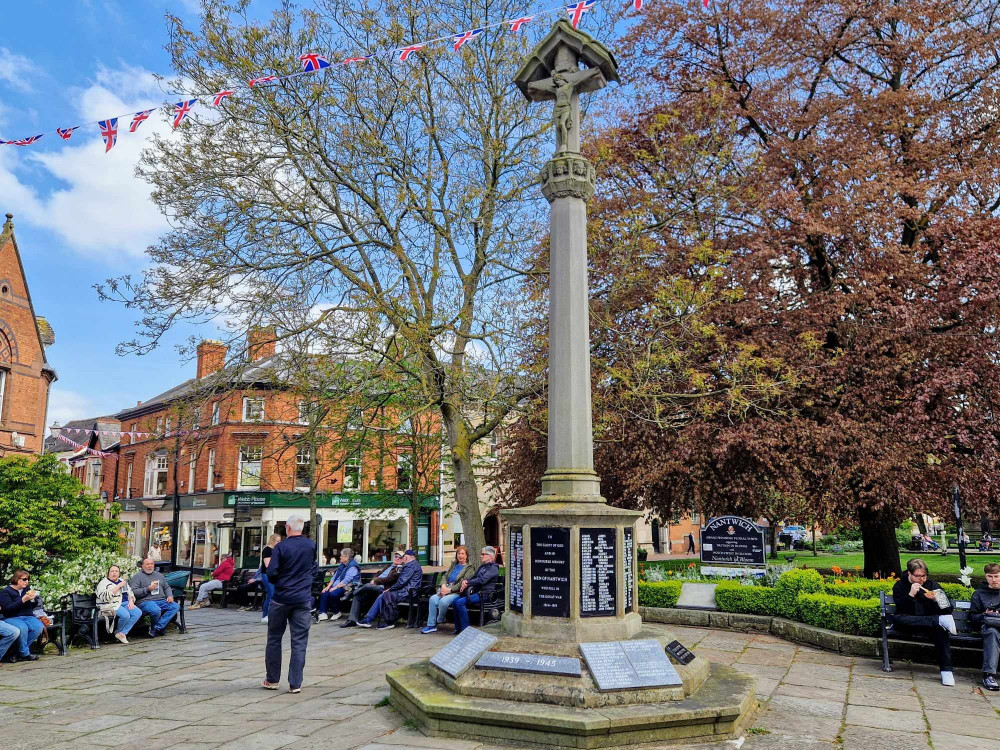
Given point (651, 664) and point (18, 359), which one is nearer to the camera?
point (651, 664)

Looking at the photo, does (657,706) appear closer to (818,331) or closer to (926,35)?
(818,331)

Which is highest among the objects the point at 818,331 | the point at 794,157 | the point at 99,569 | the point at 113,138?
the point at 794,157

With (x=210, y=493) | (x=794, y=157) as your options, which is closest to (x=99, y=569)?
(x=794, y=157)

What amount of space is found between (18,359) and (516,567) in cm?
2740

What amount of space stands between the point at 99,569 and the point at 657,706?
10.2m

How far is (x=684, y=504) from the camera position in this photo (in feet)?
55.0

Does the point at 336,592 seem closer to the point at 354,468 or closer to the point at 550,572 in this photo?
the point at 354,468

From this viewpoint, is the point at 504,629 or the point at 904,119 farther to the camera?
the point at 904,119

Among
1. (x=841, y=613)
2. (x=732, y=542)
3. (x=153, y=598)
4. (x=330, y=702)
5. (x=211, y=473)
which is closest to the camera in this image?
(x=330, y=702)

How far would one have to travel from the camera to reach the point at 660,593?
42.0ft

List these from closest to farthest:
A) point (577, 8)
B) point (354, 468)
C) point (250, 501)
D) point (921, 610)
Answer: point (921, 610)
point (577, 8)
point (354, 468)
point (250, 501)

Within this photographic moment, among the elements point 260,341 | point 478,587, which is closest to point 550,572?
point 478,587

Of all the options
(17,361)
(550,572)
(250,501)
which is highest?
(17,361)

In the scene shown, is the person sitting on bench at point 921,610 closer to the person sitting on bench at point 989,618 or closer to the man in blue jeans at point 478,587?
the person sitting on bench at point 989,618
